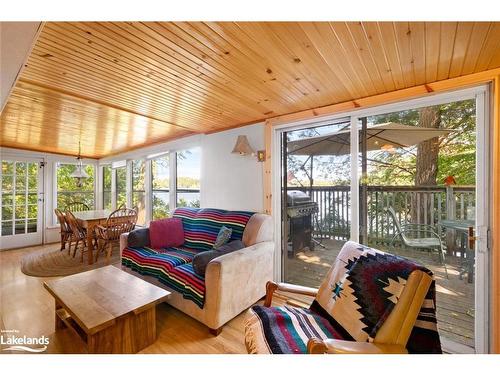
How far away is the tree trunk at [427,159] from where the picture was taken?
5.78ft

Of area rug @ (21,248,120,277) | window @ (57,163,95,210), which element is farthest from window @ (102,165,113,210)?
area rug @ (21,248,120,277)

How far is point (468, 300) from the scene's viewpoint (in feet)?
5.49

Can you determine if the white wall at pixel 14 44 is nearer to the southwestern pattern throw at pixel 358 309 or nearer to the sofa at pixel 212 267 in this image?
the sofa at pixel 212 267

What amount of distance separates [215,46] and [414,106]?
173 centimetres

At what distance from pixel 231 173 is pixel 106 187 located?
4.66 metres

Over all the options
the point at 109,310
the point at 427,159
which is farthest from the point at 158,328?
the point at 427,159

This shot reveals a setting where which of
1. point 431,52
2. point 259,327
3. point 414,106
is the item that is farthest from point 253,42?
point 259,327

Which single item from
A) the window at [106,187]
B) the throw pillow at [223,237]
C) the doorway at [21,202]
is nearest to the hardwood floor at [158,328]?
the throw pillow at [223,237]

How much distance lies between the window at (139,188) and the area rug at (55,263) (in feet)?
2.90

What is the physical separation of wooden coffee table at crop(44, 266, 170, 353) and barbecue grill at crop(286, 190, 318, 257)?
1.61 m
